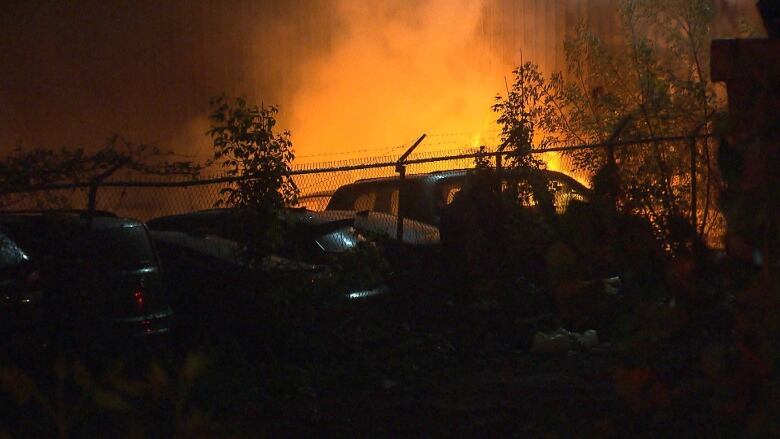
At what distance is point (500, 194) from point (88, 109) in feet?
26.5

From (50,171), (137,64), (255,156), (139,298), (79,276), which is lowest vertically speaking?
(139,298)

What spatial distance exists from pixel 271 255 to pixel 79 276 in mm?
1559

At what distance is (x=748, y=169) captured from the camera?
13.4ft

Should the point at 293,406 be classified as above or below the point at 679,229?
below

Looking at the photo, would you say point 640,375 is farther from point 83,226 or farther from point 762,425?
point 83,226

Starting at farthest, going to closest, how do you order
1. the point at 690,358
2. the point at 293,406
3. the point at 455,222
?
1. the point at 455,222
2. the point at 293,406
3. the point at 690,358

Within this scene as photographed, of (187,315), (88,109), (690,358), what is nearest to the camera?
(690,358)

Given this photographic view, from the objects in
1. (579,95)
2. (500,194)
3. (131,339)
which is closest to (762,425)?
(131,339)

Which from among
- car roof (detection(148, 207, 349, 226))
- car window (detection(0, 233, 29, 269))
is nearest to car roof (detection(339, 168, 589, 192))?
car roof (detection(148, 207, 349, 226))

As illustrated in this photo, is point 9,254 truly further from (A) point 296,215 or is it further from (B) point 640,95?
(B) point 640,95

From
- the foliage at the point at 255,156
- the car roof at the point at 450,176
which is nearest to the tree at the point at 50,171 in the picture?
the foliage at the point at 255,156

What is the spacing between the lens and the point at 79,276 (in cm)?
735

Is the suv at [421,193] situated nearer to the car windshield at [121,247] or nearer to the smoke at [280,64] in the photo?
the car windshield at [121,247]

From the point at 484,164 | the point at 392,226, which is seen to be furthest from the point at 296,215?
the point at 484,164
